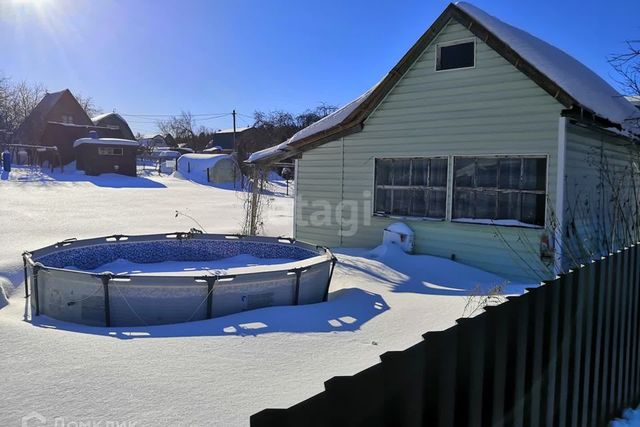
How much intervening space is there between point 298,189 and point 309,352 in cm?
791

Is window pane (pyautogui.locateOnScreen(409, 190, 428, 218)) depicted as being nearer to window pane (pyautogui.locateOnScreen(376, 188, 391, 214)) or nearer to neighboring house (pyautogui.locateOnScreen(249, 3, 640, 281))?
neighboring house (pyautogui.locateOnScreen(249, 3, 640, 281))

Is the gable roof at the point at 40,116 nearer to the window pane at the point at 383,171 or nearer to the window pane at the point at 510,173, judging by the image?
the window pane at the point at 383,171

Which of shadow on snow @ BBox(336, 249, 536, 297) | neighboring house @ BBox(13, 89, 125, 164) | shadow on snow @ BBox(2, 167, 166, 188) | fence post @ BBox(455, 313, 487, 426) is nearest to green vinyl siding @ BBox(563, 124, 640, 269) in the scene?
shadow on snow @ BBox(336, 249, 536, 297)

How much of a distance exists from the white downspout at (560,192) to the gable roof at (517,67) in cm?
33

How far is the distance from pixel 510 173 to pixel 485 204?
745 mm

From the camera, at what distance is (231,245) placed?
9656 mm

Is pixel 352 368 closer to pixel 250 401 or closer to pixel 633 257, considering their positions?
pixel 250 401

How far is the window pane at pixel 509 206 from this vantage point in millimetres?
8555

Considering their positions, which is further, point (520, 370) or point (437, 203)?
point (437, 203)

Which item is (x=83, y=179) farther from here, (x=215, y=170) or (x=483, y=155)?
(x=483, y=155)

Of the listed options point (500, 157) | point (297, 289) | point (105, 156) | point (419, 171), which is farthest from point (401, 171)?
point (105, 156)

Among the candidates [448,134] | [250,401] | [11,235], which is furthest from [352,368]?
[11,235]

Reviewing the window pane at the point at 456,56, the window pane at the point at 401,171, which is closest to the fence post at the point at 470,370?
the window pane at the point at 456,56

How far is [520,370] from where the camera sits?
2.37 meters
